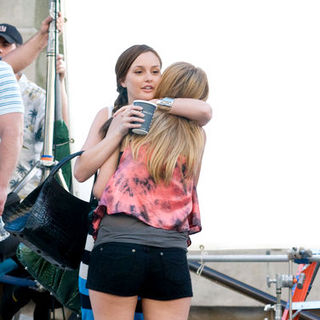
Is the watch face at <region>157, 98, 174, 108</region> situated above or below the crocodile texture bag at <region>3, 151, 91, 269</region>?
above

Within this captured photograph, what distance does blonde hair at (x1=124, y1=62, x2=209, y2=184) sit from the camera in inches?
73.4

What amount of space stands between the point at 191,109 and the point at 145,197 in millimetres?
318

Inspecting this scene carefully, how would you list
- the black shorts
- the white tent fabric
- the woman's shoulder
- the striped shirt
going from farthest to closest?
the white tent fabric, the striped shirt, the woman's shoulder, the black shorts

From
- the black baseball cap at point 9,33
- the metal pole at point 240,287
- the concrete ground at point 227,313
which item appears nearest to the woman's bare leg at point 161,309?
the metal pole at point 240,287

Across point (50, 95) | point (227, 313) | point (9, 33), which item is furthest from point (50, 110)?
point (227, 313)

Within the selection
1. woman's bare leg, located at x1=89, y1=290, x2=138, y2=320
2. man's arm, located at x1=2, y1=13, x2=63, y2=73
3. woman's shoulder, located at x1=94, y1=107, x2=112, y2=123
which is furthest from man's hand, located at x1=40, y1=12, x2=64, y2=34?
woman's bare leg, located at x1=89, y1=290, x2=138, y2=320

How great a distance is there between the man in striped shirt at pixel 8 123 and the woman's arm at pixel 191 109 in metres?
0.65

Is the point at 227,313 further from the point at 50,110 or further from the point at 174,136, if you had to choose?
the point at 174,136

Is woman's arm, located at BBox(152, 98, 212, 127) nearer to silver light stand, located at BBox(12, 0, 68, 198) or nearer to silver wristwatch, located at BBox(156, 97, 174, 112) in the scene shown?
silver wristwatch, located at BBox(156, 97, 174, 112)

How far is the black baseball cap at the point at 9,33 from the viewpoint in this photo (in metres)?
3.16

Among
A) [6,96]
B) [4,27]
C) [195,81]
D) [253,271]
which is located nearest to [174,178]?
[195,81]

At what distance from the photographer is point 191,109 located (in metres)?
1.95

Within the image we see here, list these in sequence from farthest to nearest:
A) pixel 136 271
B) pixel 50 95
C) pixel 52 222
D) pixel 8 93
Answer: pixel 50 95
pixel 8 93
pixel 52 222
pixel 136 271

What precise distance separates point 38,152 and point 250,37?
117cm
